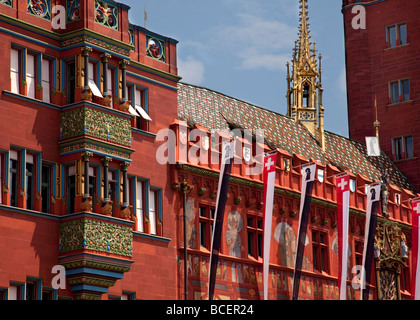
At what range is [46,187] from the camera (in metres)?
45.7

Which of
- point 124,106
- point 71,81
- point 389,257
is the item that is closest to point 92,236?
point 124,106

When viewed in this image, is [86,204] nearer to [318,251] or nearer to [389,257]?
[318,251]

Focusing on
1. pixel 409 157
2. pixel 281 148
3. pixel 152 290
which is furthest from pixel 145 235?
pixel 409 157

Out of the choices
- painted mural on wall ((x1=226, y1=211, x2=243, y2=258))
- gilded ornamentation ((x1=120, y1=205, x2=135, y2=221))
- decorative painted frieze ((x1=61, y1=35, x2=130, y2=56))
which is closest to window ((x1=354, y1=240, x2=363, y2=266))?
painted mural on wall ((x1=226, y1=211, x2=243, y2=258))

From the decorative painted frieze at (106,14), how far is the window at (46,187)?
633 centimetres

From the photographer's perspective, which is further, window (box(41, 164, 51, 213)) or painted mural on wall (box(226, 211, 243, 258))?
painted mural on wall (box(226, 211, 243, 258))

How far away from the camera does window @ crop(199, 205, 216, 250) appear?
5328 centimetres

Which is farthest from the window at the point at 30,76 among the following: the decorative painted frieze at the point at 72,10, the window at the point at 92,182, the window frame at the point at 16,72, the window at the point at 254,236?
the window at the point at 254,236

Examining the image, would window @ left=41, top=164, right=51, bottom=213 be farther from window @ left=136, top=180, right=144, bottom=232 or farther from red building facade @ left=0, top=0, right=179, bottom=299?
window @ left=136, top=180, right=144, bottom=232

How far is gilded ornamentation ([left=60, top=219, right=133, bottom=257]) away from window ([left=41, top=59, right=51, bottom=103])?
5.00 meters

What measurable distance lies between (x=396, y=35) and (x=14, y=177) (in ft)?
132

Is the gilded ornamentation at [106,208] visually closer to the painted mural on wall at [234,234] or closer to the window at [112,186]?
the window at [112,186]
